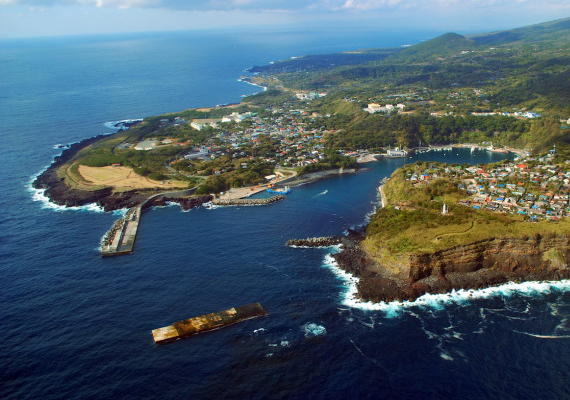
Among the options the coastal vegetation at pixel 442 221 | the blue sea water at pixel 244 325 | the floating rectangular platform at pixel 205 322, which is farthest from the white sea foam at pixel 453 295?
the floating rectangular platform at pixel 205 322

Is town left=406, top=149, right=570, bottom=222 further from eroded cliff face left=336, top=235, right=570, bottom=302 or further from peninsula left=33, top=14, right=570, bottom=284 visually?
eroded cliff face left=336, top=235, right=570, bottom=302

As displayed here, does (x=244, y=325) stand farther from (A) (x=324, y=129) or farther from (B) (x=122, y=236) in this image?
(A) (x=324, y=129)

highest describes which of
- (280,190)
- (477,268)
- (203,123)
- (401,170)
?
(401,170)

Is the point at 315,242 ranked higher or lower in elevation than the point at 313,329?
lower

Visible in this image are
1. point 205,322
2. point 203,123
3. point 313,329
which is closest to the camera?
point 313,329

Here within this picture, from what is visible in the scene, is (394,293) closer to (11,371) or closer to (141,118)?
(11,371)

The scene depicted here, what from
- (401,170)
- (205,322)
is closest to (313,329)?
(205,322)

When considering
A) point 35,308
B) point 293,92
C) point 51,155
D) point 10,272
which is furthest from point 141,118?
point 35,308
